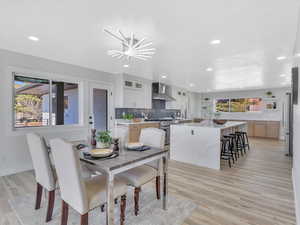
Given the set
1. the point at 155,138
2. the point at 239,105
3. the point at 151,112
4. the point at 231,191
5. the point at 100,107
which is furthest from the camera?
the point at 239,105

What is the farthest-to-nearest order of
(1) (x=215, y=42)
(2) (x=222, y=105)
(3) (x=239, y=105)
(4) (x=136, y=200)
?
(2) (x=222, y=105)
(3) (x=239, y=105)
(1) (x=215, y=42)
(4) (x=136, y=200)

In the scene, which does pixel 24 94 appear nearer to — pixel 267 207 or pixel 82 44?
pixel 82 44

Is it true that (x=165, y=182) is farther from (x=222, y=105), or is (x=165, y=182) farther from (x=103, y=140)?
(x=222, y=105)

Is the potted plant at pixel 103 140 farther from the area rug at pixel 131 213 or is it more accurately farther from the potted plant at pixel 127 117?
the potted plant at pixel 127 117

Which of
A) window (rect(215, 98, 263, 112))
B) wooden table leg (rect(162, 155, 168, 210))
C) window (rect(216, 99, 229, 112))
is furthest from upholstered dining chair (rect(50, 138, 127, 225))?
window (rect(216, 99, 229, 112))

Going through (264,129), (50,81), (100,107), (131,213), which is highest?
(50,81)

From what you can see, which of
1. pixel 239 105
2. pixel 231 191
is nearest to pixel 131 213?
pixel 231 191

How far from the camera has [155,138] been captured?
8.12ft

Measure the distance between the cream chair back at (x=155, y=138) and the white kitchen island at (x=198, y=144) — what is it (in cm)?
166

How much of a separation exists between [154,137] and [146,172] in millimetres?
548

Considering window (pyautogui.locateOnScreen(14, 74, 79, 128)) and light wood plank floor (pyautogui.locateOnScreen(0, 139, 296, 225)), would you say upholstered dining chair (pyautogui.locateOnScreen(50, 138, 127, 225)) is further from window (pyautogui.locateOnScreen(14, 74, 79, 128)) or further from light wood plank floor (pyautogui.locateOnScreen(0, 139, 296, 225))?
window (pyautogui.locateOnScreen(14, 74, 79, 128))

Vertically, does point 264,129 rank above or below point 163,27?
below

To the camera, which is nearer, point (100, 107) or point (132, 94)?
point (100, 107)

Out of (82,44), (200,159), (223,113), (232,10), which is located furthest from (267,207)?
(223,113)
